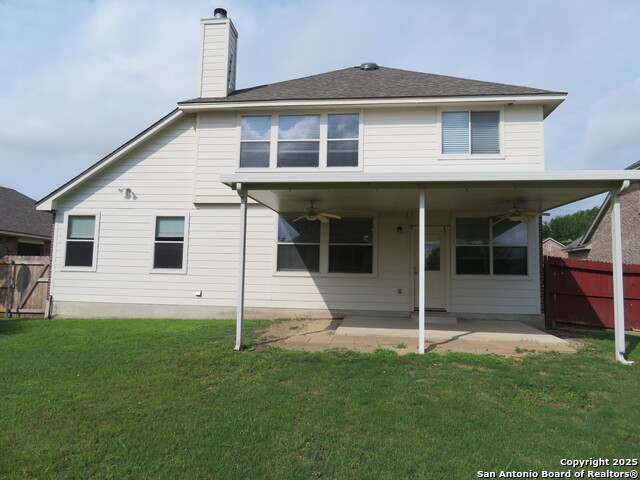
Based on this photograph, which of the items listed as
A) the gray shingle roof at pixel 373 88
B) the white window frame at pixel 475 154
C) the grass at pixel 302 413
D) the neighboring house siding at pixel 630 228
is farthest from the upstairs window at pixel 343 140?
the neighboring house siding at pixel 630 228

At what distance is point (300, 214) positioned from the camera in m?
9.28

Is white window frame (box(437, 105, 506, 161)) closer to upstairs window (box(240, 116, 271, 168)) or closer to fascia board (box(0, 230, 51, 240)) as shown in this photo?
upstairs window (box(240, 116, 271, 168))

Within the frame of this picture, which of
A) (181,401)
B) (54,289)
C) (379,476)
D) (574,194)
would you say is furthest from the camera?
(54,289)

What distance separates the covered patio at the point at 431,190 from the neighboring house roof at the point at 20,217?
13624 millimetres

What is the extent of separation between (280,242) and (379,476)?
719 cm

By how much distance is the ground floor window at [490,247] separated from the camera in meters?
9.15

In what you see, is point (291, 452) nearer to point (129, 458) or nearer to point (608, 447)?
point (129, 458)

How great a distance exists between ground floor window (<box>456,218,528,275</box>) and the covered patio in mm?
1515

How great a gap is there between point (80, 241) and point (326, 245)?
650cm

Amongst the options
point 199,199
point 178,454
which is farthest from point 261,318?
point 178,454

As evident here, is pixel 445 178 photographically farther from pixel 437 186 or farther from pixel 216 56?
pixel 216 56

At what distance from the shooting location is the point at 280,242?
9.61 meters

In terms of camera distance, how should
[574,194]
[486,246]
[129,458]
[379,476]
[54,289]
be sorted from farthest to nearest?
[54,289] → [486,246] → [574,194] → [129,458] → [379,476]

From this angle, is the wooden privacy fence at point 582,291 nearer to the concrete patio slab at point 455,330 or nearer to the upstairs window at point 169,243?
the concrete patio slab at point 455,330
